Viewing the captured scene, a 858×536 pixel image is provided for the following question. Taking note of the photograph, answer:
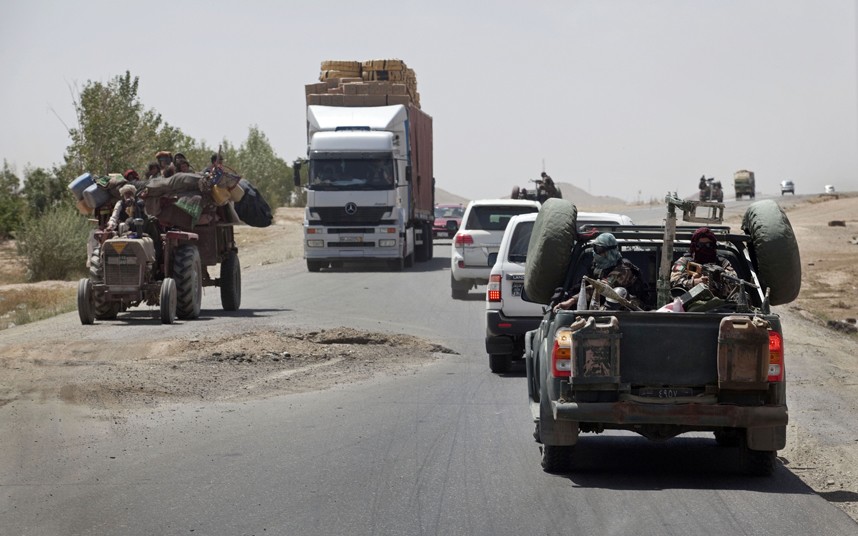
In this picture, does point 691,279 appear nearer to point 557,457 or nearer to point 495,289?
point 557,457

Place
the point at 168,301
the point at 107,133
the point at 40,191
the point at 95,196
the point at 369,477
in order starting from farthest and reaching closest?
the point at 40,191 → the point at 107,133 → the point at 95,196 → the point at 168,301 → the point at 369,477

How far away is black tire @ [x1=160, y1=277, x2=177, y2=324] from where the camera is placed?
1961 cm

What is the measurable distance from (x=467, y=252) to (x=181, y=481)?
1649cm

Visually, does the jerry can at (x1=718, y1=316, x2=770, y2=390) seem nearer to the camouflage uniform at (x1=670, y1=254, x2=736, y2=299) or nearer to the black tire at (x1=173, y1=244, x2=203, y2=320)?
the camouflage uniform at (x1=670, y1=254, x2=736, y2=299)

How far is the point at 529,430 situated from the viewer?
35.1 ft

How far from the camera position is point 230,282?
22469 mm

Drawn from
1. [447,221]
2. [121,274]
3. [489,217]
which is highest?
[447,221]

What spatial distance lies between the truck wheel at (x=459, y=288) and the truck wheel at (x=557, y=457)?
1681 centimetres

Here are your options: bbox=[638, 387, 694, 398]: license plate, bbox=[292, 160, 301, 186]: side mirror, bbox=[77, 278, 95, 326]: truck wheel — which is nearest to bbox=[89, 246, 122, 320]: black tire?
bbox=[77, 278, 95, 326]: truck wheel

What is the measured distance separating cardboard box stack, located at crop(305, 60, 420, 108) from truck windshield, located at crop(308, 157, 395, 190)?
2.78 metres

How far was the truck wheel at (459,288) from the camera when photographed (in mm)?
25719

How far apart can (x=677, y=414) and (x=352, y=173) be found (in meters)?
24.7

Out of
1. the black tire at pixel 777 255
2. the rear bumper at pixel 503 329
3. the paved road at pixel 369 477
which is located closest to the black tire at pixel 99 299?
the rear bumper at pixel 503 329

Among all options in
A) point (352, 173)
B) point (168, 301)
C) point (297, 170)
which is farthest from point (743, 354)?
point (352, 173)
